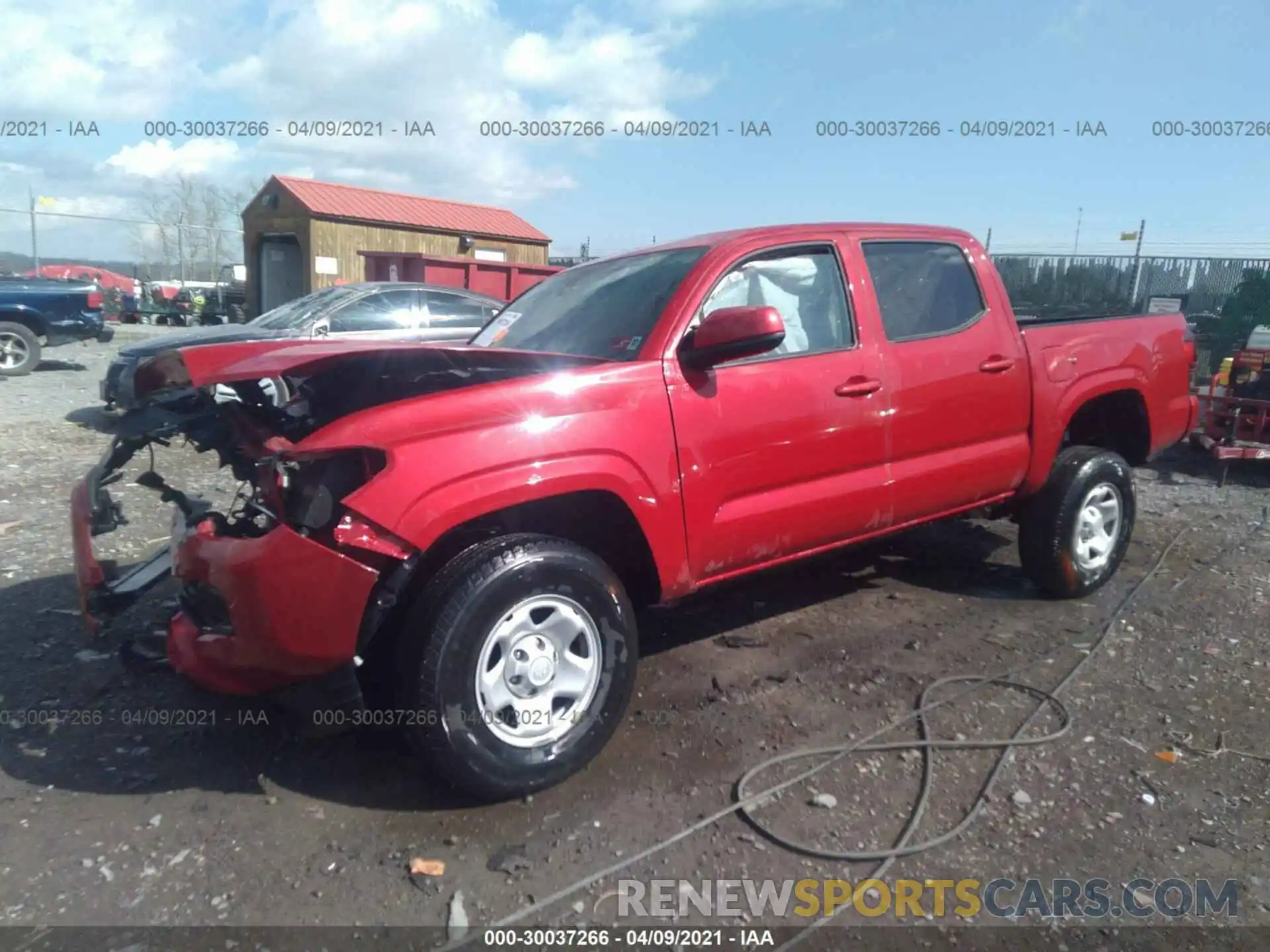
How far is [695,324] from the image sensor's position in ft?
11.4

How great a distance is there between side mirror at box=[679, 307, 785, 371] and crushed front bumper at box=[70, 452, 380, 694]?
4.51ft

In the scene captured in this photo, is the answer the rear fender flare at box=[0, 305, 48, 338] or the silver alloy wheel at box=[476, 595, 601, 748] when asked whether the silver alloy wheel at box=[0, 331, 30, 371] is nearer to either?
the rear fender flare at box=[0, 305, 48, 338]

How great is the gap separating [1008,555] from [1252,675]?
1829mm

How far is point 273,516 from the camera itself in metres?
2.76

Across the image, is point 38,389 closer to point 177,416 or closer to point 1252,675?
point 177,416

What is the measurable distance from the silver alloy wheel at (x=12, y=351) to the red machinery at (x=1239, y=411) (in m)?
14.3

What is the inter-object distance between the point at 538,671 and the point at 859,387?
1.79 metres

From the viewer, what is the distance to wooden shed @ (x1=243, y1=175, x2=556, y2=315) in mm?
22562

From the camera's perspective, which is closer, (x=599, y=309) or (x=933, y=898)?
(x=933, y=898)

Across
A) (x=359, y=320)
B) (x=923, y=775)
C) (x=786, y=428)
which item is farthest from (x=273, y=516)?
(x=359, y=320)

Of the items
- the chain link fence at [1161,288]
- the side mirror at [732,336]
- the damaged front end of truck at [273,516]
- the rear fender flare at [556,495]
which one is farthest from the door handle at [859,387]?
the chain link fence at [1161,288]

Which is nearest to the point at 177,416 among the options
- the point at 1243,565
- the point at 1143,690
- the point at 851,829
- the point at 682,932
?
the point at 682,932

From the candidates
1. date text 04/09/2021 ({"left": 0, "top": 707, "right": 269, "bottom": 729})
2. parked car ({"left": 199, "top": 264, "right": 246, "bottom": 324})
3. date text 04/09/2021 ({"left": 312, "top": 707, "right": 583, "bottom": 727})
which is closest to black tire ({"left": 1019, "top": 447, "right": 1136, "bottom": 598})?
date text 04/09/2021 ({"left": 312, "top": 707, "right": 583, "bottom": 727})

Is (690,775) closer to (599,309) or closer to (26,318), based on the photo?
(599,309)
